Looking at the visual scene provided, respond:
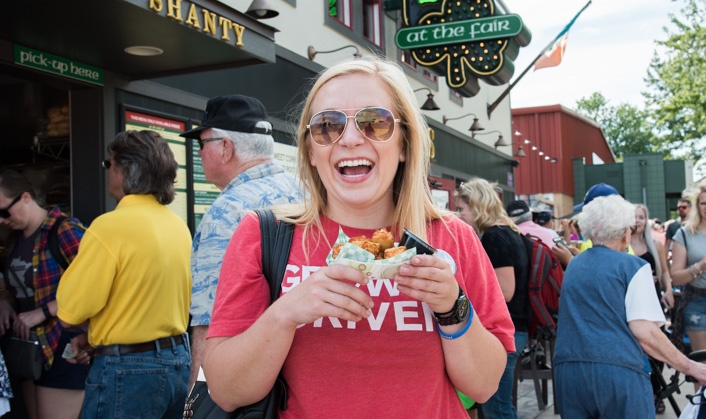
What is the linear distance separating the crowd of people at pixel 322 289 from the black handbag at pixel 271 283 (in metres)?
0.03

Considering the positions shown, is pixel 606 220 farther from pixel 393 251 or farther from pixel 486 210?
pixel 393 251

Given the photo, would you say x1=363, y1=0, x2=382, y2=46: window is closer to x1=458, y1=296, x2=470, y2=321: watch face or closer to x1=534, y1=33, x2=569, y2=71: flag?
x1=534, y1=33, x2=569, y2=71: flag

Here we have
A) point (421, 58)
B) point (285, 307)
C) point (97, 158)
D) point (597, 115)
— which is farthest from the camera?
point (597, 115)

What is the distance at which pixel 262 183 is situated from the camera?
3445 millimetres

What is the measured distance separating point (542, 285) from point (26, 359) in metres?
4.37

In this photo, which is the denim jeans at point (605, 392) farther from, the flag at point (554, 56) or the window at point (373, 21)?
the flag at point (554, 56)

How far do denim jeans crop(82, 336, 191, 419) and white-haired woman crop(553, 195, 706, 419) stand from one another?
Answer: 2.32 metres

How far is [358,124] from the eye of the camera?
2.03 meters

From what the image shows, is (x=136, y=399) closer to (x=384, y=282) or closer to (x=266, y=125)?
(x=266, y=125)

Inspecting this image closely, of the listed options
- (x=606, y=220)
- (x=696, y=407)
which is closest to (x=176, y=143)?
(x=606, y=220)

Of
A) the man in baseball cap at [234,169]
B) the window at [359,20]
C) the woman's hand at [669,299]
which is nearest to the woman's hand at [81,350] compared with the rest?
the man in baseball cap at [234,169]

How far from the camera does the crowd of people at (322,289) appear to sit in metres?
1.90

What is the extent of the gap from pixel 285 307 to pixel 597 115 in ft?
293

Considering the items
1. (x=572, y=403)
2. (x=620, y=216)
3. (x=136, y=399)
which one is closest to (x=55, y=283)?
(x=136, y=399)
